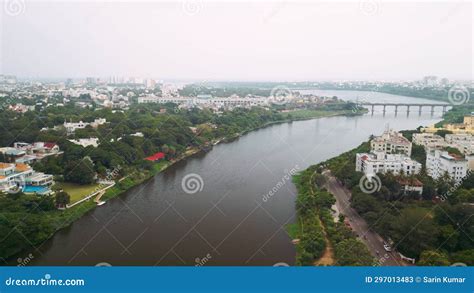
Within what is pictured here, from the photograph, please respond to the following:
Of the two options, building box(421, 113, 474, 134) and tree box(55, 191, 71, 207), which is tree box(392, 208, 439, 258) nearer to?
tree box(55, 191, 71, 207)

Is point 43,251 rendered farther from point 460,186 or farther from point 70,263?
point 460,186

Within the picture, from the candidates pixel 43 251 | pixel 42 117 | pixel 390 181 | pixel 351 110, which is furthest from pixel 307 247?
pixel 351 110

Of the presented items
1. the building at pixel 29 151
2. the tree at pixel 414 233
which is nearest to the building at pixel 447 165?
the tree at pixel 414 233

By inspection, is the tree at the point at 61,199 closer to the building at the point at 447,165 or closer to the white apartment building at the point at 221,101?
the building at the point at 447,165

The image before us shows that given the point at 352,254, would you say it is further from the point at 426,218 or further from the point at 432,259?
the point at 426,218

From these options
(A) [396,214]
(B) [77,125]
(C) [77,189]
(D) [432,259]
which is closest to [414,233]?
(D) [432,259]
